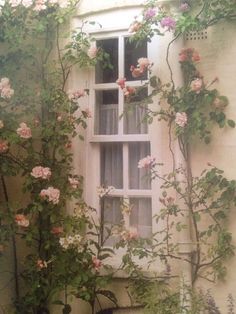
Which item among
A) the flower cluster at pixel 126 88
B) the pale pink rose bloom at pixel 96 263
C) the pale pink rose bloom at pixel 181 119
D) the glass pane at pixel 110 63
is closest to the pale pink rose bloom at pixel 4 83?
the glass pane at pixel 110 63

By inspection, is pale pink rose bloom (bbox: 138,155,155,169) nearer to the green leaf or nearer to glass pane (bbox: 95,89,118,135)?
glass pane (bbox: 95,89,118,135)

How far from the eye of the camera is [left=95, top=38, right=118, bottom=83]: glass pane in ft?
10.9

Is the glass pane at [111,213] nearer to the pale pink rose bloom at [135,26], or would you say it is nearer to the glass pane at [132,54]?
the glass pane at [132,54]

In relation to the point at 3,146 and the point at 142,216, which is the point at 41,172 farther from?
the point at 142,216

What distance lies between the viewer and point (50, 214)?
309cm

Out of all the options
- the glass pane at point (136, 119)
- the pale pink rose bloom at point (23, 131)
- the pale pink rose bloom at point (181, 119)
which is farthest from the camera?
the glass pane at point (136, 119)

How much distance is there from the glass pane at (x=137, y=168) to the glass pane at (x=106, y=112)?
23 cm

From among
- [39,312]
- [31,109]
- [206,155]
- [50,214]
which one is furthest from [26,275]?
[206,155]

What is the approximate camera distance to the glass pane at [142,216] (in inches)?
124

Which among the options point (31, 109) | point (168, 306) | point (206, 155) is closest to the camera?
point (168, 306)

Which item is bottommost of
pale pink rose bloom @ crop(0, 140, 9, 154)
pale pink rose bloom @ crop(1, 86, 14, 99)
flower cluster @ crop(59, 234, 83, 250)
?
flower cluster @ crop(59, 234, 83, 250)

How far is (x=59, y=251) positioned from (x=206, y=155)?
4.44ft

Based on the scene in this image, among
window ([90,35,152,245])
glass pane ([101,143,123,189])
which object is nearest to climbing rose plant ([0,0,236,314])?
window ([90,35,152,245])

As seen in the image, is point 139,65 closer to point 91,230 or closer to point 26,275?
point 91,230
